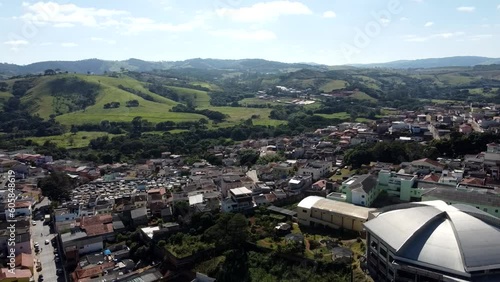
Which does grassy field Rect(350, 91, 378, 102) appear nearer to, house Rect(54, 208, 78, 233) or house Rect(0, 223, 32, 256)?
house Rect(54, 208, 78, 233)

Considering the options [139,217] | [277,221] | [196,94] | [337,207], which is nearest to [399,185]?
[337,207]

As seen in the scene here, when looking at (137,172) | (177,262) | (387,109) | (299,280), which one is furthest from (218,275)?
(387,109)

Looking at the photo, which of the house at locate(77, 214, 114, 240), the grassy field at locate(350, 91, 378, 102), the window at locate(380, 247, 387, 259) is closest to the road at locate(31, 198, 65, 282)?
the house at locate(77, 214, 114, 240)

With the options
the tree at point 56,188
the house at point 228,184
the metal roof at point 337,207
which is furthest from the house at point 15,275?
the metal roof at point 337,207

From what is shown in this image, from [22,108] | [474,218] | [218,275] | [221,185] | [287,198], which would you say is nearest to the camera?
[474,218]

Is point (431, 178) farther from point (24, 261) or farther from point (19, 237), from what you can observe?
point (19, 237)

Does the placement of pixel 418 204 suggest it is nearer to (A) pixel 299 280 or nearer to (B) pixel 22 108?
(A) pixel 299 280
